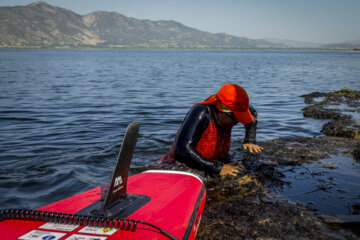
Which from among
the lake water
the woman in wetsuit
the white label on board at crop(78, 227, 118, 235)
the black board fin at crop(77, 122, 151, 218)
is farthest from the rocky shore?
the lake water

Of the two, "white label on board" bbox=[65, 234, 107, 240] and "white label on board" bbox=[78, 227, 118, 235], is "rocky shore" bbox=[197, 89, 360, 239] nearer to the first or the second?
"white label on board" bbox=[78, 227, 118, 235]

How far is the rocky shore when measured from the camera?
360cm

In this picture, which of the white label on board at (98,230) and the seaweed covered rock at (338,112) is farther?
the seaweed covered rock at (338,112)

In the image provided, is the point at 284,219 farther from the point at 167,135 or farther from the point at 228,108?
the point at 167,135

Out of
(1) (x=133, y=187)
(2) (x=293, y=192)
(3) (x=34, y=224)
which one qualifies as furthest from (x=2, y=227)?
(2) (x=293, y=192)

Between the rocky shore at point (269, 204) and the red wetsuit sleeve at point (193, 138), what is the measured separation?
1.97ft

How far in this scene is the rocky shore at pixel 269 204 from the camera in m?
3.60

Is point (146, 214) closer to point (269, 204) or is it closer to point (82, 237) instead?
point (82, 237)

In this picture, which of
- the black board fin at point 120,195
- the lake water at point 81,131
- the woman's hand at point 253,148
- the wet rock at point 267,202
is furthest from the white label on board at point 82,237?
the lake water at point 81,131

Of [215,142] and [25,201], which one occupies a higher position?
[215,142]

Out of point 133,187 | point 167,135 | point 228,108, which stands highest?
point 228,108

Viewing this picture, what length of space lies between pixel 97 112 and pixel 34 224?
11018mm

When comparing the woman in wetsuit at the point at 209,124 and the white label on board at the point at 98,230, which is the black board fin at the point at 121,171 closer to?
the white label on board at the point at 98,230

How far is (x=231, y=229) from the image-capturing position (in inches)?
145
